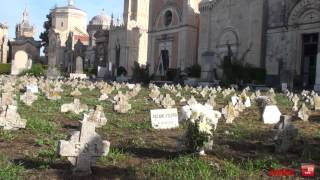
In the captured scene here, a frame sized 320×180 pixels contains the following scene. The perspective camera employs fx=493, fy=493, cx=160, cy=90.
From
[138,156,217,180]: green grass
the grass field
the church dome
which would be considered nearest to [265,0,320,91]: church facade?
the grass field

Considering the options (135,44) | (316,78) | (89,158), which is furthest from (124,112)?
(135,44)

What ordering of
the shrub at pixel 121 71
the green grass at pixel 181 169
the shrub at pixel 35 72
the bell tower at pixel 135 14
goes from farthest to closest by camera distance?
the bell tower at pixel 135 14, the shrub at pixel 121 71, the shrub at pixel 35 72, the green grass at pixel 181 169

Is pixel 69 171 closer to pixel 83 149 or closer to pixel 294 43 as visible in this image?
pixel 83 149

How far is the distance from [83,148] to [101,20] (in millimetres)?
70996

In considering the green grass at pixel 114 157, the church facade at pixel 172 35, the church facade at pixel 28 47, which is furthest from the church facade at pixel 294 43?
the church facade at pixel 28 47

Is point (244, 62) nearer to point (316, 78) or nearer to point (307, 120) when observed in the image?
point (316, 78)

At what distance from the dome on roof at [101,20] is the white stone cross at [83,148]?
69.5 m

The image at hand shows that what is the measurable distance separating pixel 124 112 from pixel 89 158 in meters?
5.99

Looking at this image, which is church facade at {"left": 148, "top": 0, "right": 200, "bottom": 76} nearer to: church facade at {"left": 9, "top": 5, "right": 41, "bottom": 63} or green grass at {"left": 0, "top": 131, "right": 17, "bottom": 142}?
green grass at {"left": 0, "top": 131, "right": 17, "bottom": 142}

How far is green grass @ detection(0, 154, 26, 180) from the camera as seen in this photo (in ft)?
16.4

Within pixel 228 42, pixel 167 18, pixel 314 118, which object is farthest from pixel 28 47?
pixel 314 118

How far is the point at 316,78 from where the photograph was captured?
2505 centimetres

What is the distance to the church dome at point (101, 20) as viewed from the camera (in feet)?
243

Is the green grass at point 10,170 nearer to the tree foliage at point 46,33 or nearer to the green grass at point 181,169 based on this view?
the green grass at point 181,169
